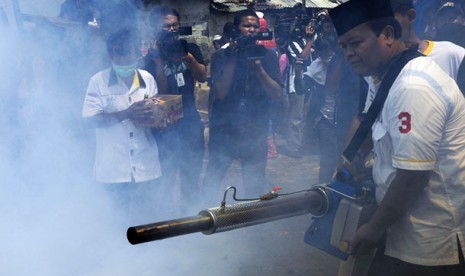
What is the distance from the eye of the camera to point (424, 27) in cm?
580

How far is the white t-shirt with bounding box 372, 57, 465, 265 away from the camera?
198 centimetres

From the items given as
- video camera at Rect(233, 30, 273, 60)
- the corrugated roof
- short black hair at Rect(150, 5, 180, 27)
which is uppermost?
the corrugated roof

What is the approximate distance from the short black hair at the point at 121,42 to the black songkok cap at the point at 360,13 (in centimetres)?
202

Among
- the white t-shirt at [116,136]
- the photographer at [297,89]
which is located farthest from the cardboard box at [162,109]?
the photographer at [297,89]

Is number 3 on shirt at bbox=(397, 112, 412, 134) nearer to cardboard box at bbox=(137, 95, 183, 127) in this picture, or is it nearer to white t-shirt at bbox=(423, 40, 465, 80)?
white t-shirt at bbox=(423, 40, 465, 80)

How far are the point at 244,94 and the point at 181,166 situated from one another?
96cm

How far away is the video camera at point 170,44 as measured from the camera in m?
4.56

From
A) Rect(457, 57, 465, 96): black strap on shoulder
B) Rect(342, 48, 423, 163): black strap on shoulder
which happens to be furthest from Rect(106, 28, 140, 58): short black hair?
Rect(457, 57, 465, 96): black strap on shoulder

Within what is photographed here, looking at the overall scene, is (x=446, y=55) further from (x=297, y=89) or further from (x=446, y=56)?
(x=297, y=89)

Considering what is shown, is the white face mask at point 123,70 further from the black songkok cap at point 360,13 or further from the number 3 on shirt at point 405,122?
the number 3 on shirt at point 405,122

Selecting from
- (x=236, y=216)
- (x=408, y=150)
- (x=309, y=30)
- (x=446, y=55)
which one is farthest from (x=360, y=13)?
(x=309, y=30)

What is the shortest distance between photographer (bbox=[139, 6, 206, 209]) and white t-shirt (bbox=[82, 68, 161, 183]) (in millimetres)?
469

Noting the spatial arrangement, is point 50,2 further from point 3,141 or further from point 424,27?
point 424,27

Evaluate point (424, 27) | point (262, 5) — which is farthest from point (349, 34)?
point (262, 5)
